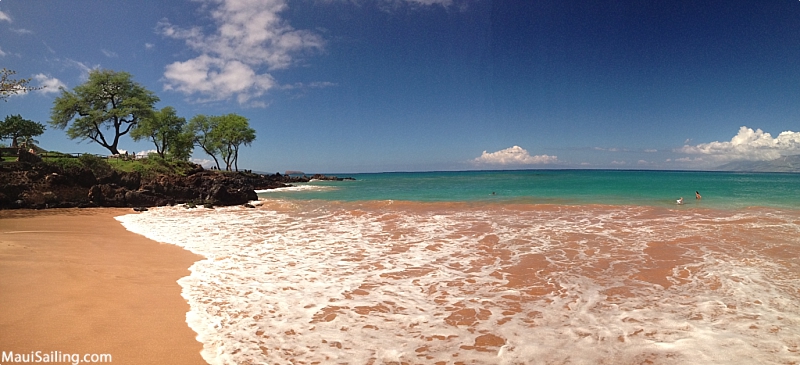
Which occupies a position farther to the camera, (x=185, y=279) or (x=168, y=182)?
(x=168, y=182)

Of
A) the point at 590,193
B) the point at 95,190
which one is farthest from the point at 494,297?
the point at 590,193

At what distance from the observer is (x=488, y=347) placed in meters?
4.48

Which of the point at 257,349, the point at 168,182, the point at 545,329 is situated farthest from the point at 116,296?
the point at 168,182

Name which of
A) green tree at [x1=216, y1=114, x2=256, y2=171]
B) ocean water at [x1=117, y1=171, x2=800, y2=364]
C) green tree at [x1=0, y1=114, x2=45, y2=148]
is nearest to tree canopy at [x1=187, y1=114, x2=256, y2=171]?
green tree at [x1=216, y1=114, x2=256, y2=171]

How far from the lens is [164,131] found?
1716 inches

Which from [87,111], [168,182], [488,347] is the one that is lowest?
[488,347]

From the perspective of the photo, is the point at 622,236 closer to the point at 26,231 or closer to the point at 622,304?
the point at 622,304

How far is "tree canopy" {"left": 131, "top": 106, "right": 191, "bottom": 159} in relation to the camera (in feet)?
135

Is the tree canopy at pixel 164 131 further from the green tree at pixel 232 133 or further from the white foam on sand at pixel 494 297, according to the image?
the white foam on sand at pixel 494 297

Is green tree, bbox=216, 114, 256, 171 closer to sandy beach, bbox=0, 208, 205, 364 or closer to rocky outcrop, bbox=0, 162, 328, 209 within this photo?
rocky outcrop, bbox=0, 162, 328, 209

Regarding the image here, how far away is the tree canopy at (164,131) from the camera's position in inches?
1617

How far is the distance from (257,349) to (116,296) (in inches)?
134

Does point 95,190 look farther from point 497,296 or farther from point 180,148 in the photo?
point 180,148

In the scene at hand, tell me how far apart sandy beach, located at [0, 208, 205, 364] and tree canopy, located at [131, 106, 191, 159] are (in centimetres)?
3622
